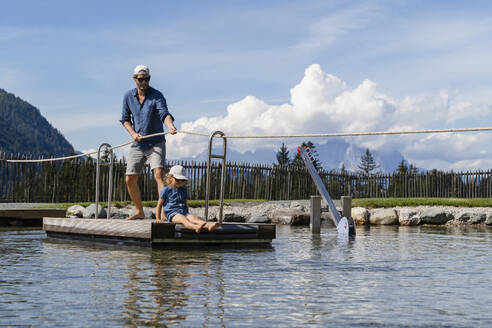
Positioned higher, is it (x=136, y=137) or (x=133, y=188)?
(x=136, y=137)

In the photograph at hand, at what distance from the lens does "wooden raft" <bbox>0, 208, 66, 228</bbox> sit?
45.8 feet

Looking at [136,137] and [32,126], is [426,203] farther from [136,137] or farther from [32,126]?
[32,126]

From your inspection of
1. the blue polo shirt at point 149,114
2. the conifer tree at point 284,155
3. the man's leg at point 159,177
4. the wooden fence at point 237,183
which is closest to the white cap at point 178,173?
the man's leg at point 159,177

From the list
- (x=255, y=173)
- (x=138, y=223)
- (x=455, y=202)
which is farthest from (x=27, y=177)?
(x=455, y=202)

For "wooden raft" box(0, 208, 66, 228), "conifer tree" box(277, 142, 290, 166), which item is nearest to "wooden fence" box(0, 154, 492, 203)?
"wooden raft" box(0, 208, 66, 228)

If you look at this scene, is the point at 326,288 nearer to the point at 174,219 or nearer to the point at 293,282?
the point at 293,282

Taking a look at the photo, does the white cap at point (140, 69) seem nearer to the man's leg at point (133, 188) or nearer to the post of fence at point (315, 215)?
the man's leg at point (133, 188)

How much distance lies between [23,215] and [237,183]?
42.2 ft

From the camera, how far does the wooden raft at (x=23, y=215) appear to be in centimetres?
1395

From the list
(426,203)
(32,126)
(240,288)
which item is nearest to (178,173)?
(240,288)

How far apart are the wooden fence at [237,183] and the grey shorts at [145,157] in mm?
13389

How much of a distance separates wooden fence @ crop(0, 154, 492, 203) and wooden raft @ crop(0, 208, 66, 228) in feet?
22.4

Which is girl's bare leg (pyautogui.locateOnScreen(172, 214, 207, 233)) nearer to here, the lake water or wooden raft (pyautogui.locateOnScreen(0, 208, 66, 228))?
the lake water

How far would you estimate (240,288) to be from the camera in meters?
4.93
